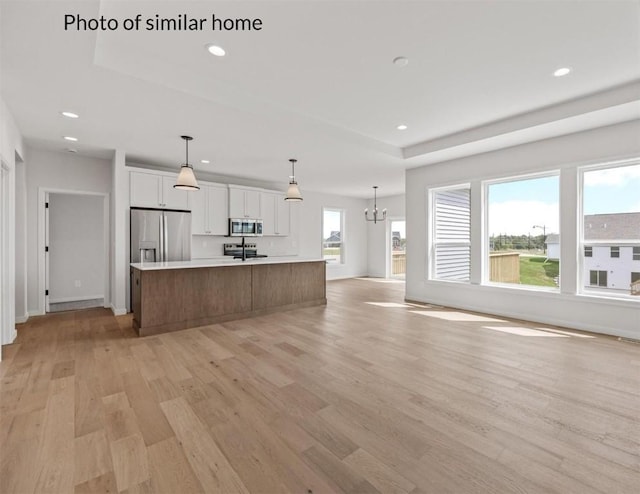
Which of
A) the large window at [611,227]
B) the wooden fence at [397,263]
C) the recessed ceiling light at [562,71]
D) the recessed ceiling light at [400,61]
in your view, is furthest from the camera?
the wooden fence at [397,263]

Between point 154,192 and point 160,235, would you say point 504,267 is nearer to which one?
point 160,235

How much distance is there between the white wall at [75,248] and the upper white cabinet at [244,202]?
2.53 metres

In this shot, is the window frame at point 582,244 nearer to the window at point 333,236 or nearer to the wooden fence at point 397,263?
the wooden fence at point 397,263

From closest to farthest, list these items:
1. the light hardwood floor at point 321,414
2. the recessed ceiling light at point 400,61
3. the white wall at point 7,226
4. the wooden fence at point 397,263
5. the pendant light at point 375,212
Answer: the light hardwood floor at point 321,414
the recessed ceiling light at point 400,61
the white wall at point 7,226
the pendant light at point 375,212
the wooden fence at point 397,263

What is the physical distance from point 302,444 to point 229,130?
12.4 ft

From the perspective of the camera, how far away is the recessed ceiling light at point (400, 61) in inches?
104

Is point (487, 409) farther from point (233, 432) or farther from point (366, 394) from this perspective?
point (233, 432)

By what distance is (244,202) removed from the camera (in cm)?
682

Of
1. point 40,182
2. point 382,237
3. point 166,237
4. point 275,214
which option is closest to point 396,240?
point 382,237

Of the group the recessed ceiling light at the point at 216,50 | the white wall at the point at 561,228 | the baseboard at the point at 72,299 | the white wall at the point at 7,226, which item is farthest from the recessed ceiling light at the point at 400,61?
the baseboard at the point at 72,299

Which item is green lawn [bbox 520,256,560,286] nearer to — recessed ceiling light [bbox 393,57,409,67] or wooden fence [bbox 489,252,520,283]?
wooden fence [bbox 489,252,520,283]

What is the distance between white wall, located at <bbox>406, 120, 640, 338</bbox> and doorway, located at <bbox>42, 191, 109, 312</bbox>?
232 inches

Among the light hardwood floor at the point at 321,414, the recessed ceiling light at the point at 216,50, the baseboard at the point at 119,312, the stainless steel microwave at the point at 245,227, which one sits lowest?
the light hardwood floor at the point at 321,414

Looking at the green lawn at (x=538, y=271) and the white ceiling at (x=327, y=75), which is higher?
the white ceiling at (x=327, y=75)
